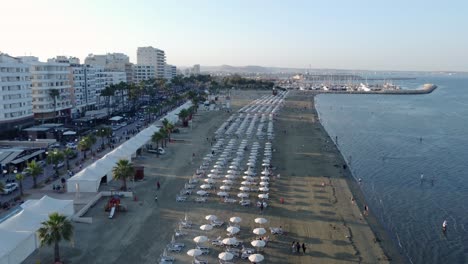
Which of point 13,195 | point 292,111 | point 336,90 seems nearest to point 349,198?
point 13,195

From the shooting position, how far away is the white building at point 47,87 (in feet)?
222

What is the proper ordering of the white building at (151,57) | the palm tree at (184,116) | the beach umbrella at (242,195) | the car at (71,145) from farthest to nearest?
the white building at (151,57) → the palm tree at (184,116) → the car at (71,145) → the beach umbrella at (242,195)

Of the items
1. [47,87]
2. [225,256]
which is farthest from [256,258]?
[47,87]

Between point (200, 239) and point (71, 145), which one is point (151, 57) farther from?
point (200, 239)

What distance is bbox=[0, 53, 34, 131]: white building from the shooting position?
55719 millimetres

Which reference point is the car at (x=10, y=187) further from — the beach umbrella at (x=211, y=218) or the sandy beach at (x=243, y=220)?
the beach umbrella at (x=211, y=218)

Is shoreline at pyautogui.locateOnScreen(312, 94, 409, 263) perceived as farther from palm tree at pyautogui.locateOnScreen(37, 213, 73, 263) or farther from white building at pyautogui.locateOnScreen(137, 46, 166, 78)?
white building at pyautogui.locateOnScreen(137, 46, 166, 78)

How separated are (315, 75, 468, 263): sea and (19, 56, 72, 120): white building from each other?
154 feet

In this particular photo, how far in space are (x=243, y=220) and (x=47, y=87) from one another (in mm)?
51930

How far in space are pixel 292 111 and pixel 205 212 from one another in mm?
74139

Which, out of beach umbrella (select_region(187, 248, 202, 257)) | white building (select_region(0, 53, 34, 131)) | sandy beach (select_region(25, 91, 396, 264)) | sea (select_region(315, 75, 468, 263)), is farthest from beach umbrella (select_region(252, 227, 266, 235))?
white building (select_region(0, 53, 34, 131))

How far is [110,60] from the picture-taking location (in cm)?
15450

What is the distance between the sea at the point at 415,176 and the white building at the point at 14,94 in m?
45.2

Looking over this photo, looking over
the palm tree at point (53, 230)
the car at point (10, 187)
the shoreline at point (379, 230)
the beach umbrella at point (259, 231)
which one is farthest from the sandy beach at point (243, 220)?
the car at point (10, 187)
